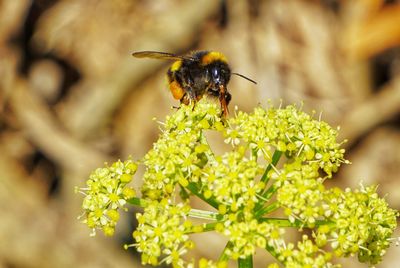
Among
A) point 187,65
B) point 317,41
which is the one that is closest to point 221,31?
point 317,41

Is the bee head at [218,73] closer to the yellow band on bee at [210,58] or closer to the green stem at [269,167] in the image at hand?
the yellow band on bee at [210,58]

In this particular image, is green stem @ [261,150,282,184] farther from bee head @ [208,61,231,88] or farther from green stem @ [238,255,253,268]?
bee head @ [208,61,231,88]

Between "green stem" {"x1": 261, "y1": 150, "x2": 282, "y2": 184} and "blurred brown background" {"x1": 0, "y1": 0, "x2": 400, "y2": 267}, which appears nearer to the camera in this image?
"green stem" {"x1": 261, "y1": 150, "x2": 282, "y2": 184}

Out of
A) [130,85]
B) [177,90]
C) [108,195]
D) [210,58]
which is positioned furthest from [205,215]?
[130,85]

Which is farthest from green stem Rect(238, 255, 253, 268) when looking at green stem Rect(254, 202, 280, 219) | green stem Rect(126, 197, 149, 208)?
green stem Rect(126, 197, 149, 208)

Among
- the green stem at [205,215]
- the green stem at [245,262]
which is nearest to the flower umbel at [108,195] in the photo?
the green stem at [205,215]
